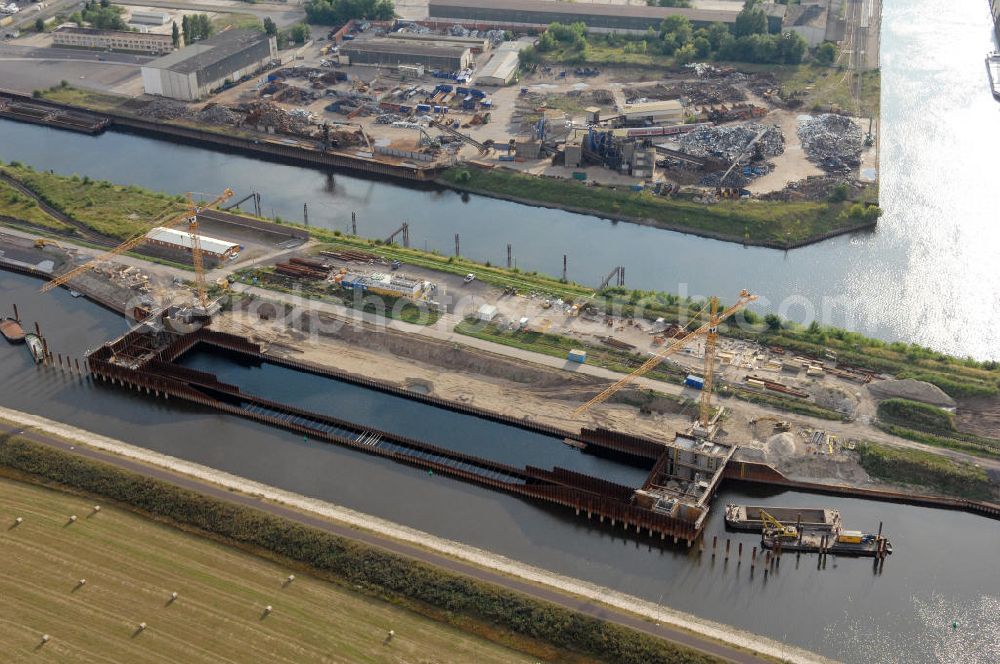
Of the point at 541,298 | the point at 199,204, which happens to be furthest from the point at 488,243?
the point at 199,204

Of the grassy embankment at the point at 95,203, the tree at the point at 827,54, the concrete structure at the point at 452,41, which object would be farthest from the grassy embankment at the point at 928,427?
the concrete structure at the point at 452,41

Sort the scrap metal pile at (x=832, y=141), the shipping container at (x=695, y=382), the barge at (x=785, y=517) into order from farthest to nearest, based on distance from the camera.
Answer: the scrap metal pile at (x=832, y=141) < the shipping container at (x=695, y=382) < the barge at (x=785, y=517)

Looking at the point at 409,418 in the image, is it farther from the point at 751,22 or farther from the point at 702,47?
the point at 751,22

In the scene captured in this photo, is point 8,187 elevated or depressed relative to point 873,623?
elevated

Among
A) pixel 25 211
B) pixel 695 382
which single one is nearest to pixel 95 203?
pixel 25 211

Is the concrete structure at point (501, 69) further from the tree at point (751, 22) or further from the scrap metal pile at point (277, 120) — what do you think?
the tree at point (751, 22)

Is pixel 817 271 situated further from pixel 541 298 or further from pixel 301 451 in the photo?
pixel 301 451
